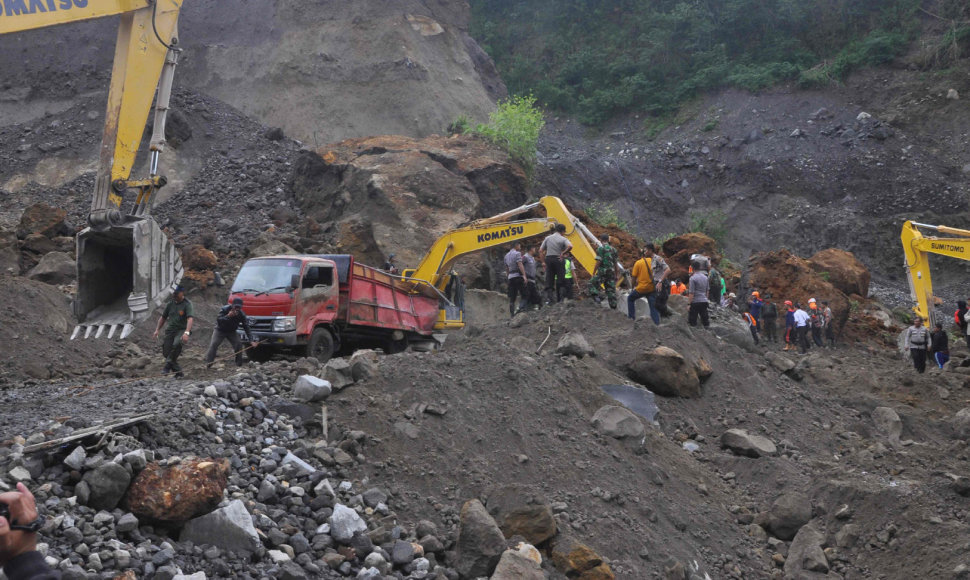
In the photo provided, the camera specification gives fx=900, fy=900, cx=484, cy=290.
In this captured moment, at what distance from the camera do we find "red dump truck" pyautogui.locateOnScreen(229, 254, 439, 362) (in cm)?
1298

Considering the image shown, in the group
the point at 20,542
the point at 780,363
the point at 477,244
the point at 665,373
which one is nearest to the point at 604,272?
the point at 477,244

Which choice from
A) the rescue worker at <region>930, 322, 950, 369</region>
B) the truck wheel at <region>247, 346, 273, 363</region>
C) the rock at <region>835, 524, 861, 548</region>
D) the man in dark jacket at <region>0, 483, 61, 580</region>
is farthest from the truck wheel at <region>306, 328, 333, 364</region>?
the rescue worker at <region>930, 322, 950, 369</region>

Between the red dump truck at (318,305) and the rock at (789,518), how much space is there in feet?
22.8

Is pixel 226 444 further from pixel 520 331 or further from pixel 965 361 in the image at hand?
pixel 965 361

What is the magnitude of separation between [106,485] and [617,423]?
18.9 feet

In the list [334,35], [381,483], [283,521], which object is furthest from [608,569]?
[334,35]

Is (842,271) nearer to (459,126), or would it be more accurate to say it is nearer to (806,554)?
(459,126)

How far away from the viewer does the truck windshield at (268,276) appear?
43.4ft

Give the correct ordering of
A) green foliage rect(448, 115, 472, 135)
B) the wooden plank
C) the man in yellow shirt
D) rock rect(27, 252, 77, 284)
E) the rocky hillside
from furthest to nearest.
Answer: the rocky hillside
green foliage rect(448, 115, 472, 135)
rock rect(27, 252, 77, 284)
the man in yellow shirt
the wooden plank

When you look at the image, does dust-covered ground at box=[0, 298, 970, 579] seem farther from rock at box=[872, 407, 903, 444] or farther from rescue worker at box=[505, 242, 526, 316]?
rescue worker at box=[505, 242, 526, 316]

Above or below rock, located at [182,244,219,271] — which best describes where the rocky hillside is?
above

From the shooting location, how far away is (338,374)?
9195 millimetres

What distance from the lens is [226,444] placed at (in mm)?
7562

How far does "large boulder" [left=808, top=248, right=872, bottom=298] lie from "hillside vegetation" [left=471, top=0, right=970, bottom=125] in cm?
1431
